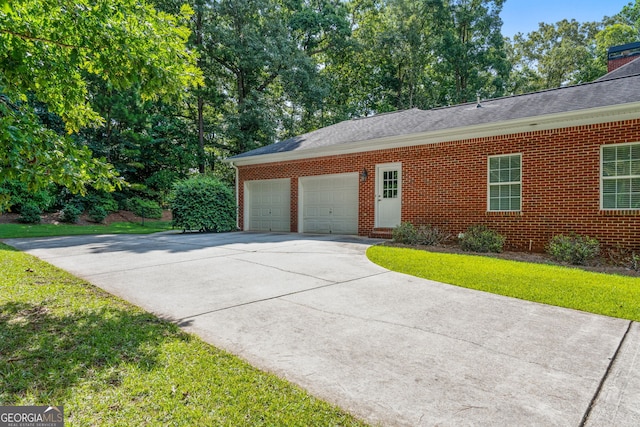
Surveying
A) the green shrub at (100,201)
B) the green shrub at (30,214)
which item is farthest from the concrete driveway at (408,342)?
the green shrub at (100,201)

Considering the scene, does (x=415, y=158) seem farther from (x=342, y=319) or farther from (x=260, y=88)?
(x=260, y=88)

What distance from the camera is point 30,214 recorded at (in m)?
17.0

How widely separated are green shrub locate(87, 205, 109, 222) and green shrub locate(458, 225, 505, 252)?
18.3m

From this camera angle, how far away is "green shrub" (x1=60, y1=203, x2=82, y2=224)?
59.8 ft

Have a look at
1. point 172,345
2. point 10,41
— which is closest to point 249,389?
point 172,345

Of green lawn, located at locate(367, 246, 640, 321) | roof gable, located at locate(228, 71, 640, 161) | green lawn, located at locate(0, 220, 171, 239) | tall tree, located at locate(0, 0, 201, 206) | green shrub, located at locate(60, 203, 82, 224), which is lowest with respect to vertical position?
green lawn, located at locate(367, 246, 640, 321)

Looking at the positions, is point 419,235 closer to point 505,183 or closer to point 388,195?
point 388,195

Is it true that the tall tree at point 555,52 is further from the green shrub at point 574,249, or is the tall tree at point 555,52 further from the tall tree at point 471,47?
the green shrub at point 574,249

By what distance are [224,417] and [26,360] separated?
176 centimetres

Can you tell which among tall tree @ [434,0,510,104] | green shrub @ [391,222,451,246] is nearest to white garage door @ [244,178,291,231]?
green shrub @ [391,222,451,246]

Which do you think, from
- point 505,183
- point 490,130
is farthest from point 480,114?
point 505,183

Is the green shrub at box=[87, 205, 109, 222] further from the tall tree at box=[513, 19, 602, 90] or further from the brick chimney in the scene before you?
the tall tree at box=[513, 19, 602, 90]

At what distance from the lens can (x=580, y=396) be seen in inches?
91.9

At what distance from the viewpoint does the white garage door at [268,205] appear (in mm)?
13969
